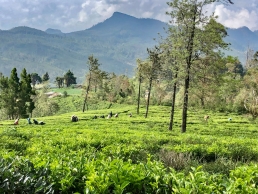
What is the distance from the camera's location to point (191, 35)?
70.4 ft

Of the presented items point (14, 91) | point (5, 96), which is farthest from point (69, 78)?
point (5, 96)

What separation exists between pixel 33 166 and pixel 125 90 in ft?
298

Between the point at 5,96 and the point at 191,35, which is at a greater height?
the point at 191,35

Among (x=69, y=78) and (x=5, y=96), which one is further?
(x=69, y=78)

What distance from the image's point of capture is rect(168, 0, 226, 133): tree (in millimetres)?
21031

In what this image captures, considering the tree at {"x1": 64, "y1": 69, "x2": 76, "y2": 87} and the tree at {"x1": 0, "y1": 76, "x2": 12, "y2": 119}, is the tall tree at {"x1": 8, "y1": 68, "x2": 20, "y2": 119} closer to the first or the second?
the tree at {"x1": 0, "y1": 76, "x2": 12, "y2": 119}

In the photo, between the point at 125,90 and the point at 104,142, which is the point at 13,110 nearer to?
the point at 125,90

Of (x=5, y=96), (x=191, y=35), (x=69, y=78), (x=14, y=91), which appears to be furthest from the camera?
(x=69, y=78)

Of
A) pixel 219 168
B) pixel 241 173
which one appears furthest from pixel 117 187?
pixel 219 168

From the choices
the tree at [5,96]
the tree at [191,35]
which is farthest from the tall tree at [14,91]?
the tree at [191,35]

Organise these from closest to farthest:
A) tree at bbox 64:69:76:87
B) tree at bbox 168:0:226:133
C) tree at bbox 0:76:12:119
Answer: tree at bbox 168:0:226:133, tree at bbox 0:76:12:119, tree at bbox 64:69:76:87

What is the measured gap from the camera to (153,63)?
41.4 meters

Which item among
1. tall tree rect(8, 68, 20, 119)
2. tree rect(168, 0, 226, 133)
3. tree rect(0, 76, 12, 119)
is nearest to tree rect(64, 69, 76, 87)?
tree rect(0, 76, 12, 119)

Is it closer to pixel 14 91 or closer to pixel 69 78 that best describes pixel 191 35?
pixel 14 91
